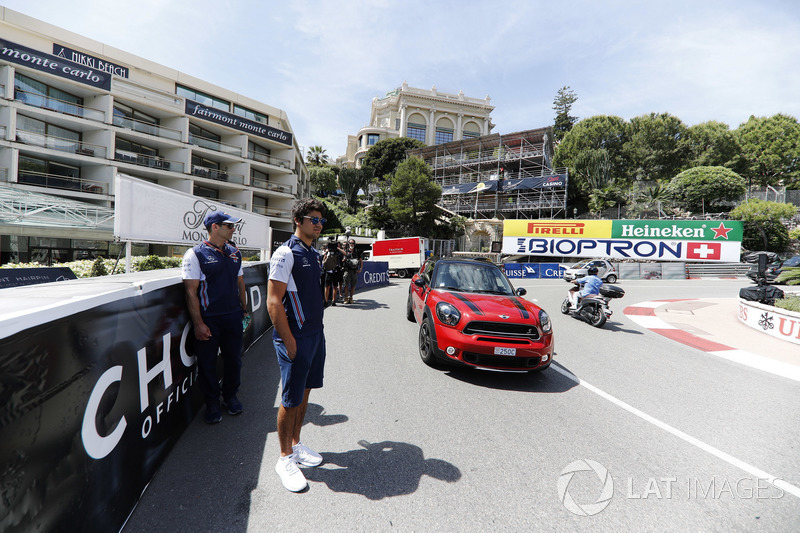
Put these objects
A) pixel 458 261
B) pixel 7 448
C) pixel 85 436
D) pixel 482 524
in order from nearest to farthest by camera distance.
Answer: pixel 7 448
pixel 85 436
pixel 482 524
pixel 458 261

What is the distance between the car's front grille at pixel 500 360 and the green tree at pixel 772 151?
58.1 metres

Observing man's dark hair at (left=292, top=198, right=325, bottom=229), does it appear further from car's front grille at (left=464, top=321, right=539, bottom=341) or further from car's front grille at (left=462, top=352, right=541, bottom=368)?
car's front grille at (left=462, top=352, right=541, bottom=368)

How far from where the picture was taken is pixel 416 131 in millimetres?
70562

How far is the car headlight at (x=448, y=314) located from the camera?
15.6ft

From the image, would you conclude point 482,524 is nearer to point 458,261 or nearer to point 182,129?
point 458,261

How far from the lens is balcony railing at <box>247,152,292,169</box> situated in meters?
34.8

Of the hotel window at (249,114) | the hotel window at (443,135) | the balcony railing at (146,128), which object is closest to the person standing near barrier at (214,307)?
the balcony railing at (146,128)

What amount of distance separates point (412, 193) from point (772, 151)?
148 feet

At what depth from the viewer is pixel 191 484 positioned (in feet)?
8.08

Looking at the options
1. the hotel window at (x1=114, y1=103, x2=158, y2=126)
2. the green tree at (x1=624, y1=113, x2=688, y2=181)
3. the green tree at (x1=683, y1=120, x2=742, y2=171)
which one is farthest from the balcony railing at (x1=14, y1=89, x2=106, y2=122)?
the green tree at (x1=683, y1=120, x2=742, y2=171)

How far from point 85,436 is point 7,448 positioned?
0.52 metres

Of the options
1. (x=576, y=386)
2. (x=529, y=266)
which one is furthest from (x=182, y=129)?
(x=576, y=386)

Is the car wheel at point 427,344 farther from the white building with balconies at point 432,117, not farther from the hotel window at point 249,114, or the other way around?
the white building with balconies at point 432,117

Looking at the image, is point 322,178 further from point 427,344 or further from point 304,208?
point 304,208
